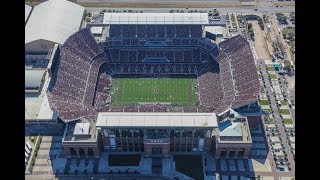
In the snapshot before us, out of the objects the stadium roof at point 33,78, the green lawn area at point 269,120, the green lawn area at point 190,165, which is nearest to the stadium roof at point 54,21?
the stadium roof at point 33,78

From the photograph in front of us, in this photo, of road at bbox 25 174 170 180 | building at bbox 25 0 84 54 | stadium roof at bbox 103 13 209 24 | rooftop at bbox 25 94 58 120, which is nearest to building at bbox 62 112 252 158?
road at bbox 25 174 170 180

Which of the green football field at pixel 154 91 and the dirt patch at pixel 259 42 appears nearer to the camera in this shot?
the green football field at pixel 154 91

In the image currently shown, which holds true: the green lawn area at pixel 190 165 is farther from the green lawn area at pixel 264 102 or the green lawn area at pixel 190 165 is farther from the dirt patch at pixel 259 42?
the dirt patch at pixel 259 42

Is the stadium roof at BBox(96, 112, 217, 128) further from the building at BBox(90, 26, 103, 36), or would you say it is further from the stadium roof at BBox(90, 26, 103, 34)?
the stadium roof at BBox(90, 26, 103, 34)

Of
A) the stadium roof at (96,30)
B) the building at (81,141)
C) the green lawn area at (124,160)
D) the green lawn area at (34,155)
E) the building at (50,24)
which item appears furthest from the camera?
the stadium roof at (96,30)

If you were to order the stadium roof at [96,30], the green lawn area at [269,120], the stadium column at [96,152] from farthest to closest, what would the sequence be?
the stadium roof at [96,30]
the green lawn area at [269,120]
the stadium column at [96,152]

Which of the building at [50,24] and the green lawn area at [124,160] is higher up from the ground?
the building at [50,24]

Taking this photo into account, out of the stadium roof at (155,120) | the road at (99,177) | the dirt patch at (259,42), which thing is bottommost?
the road at (99,177)
